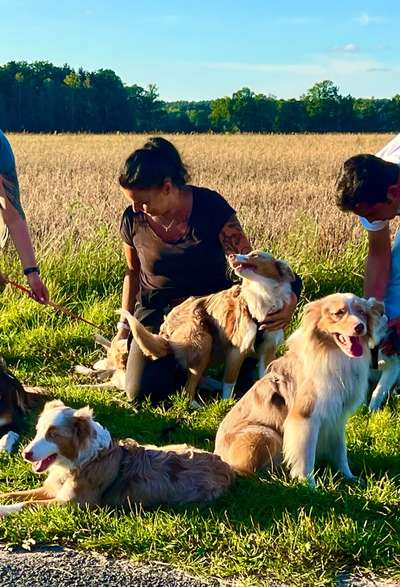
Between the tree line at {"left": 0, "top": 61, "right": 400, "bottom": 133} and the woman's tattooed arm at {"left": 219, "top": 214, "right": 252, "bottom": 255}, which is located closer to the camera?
the woman's tattooed arm at {"left": 219, "top": 214, "right": 252, "bottom": 255}

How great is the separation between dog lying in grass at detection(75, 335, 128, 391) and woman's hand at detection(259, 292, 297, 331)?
4.08 ft

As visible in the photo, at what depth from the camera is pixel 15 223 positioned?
18.7 ft

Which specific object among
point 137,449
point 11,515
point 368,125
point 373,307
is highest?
point 368,125

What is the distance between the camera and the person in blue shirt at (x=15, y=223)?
5.61m

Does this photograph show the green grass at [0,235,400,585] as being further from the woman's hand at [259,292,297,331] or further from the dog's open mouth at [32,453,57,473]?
the woman's hand at [259,292,297,331]

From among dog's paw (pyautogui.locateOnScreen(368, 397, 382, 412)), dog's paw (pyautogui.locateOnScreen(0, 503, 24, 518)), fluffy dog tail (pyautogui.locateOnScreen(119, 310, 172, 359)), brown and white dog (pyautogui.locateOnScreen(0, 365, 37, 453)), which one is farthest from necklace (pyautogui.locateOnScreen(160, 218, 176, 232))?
dog's paw (pyautogui.locateOnScreen(0, 503, 24, 518))

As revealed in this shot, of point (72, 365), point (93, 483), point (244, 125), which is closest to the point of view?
point (93, 483)

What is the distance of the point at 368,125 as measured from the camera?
70.8 metres

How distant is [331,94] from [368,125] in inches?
397

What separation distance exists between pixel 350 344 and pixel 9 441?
2.33 metres

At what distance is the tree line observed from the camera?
67.8 meters

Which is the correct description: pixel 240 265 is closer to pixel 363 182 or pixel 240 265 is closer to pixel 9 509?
pixel 363 182

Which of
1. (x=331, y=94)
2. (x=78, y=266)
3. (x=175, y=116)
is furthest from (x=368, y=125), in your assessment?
(x=78, y=266)

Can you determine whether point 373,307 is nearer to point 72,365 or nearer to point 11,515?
point 11,515
